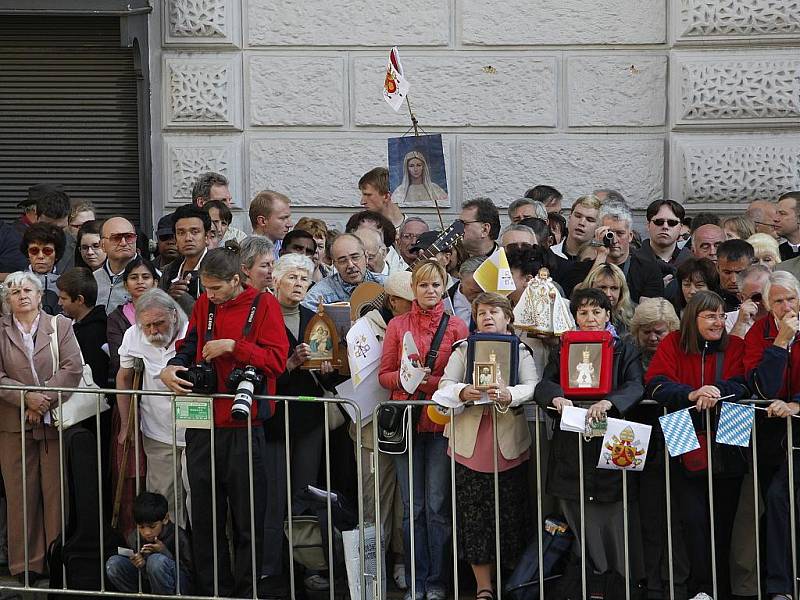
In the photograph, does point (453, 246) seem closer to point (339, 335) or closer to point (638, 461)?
point (339, 335)

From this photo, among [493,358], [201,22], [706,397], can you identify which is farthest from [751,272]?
[201,22]

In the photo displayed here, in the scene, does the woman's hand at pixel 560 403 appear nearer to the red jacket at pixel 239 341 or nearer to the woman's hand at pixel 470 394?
the woman's hand at pixel 470 394

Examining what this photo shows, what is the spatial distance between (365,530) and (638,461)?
1394 mm

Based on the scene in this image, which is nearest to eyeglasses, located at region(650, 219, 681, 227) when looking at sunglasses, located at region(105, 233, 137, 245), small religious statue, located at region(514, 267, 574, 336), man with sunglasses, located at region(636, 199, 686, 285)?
man with sunglasses, located at region(636, 199, 686, 285)

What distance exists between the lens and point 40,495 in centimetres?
835

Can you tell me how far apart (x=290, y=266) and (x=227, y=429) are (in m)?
1.05

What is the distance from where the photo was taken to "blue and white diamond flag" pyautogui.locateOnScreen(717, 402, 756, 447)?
7.32 m

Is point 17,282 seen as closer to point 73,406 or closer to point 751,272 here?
point 73,406

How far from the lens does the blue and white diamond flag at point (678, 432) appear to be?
7352 mm

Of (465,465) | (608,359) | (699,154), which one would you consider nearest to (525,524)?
(465,465)

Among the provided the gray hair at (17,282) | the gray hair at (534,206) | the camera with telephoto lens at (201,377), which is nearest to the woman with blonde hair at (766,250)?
the gray hair at (534,206)

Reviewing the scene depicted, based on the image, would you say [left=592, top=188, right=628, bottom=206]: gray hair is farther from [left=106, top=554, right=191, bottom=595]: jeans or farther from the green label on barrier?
[left=106, top=554, right=191, bottom=595]: jeans

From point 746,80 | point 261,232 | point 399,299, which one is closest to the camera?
point 399,299

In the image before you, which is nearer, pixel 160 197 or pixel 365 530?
pixel 365 530
